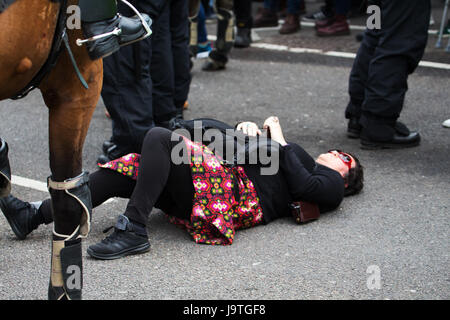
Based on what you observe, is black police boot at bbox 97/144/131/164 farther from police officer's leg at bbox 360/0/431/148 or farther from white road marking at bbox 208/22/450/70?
white road marking at bbox 208/22/450/70

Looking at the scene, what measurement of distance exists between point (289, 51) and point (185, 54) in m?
2.90

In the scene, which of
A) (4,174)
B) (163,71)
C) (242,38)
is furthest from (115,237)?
(242,38)

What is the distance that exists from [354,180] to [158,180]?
1.19 meters

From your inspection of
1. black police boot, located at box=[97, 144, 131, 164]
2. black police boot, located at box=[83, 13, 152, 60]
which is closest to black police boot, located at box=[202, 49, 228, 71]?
black police boot, located at box=[97, 144, 131, 164]

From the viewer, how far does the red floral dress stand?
3.17 metres

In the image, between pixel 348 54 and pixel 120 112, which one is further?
pixel 348 54

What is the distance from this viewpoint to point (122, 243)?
3.07 m

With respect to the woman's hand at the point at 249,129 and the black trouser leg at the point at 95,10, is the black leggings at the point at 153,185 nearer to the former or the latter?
the woman's hand at the point at 249,129

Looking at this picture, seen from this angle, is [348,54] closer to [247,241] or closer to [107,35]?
[247,241]

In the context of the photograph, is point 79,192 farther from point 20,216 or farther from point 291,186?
point 291,186

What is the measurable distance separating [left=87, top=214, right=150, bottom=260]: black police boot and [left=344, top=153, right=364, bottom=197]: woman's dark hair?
123cm

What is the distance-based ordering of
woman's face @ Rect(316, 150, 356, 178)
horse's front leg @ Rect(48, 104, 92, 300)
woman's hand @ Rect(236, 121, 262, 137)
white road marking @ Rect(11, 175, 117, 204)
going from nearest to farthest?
1. horse's front leg @ Rect(48, 104, 92, 300)
2. woman's hand @ Rect(236, 121, 262, 137)
3. woman's face @ Rect(316, 150, 356, 178)
4. white road marking @ Rect(11, 175, 117, 204)

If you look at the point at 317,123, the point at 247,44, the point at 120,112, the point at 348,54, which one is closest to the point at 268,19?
the point at 247,44
